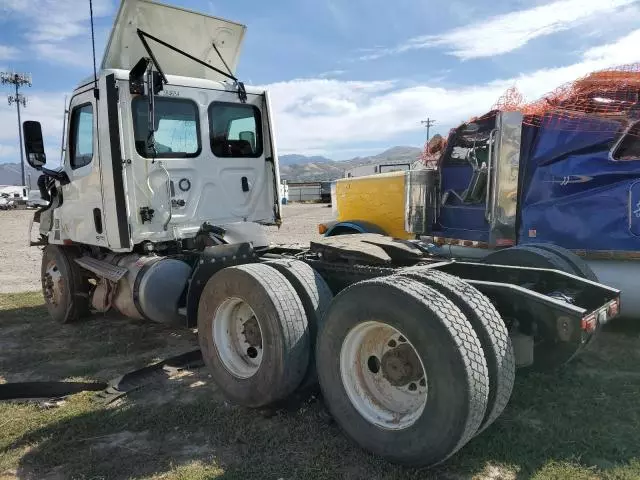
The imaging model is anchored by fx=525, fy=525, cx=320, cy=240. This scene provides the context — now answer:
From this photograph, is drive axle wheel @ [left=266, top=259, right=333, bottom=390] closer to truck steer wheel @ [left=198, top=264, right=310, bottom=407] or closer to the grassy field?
truck steer wheel @ [left=198, top=264, right=310, bottom=407]

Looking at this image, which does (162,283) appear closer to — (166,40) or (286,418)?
(286,418)

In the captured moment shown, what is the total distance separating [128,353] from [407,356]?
351 cm

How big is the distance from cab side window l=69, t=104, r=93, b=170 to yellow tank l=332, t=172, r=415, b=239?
136 inches

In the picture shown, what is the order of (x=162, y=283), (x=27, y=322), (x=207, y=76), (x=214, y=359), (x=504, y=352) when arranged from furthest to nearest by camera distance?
1. (x=27, y=322)
2. (x=207, y=76)
3. (x=162, y=283)
4. (x=214, y=359)
5. (x=504, y=352)

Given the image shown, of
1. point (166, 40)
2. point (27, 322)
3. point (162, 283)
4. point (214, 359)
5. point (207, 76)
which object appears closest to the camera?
point (214, 359)

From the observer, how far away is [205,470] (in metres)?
3.03

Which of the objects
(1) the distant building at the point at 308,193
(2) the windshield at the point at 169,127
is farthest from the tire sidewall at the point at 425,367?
(1) the distant building at the point at 308,193

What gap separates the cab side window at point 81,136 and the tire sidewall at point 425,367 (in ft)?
13.0

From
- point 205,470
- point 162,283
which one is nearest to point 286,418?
point 205,470

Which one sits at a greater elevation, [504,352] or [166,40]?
[166,40]

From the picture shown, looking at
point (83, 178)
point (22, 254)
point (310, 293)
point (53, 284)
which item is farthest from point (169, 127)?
point (22, 254)

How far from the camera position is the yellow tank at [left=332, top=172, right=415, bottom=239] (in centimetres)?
693

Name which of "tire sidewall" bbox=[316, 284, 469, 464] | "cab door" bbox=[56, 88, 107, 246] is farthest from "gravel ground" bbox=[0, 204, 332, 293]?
"tire sidewall" bbox=[316, 284, 469, 464]

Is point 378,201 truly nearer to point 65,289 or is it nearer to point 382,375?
point 65,289
